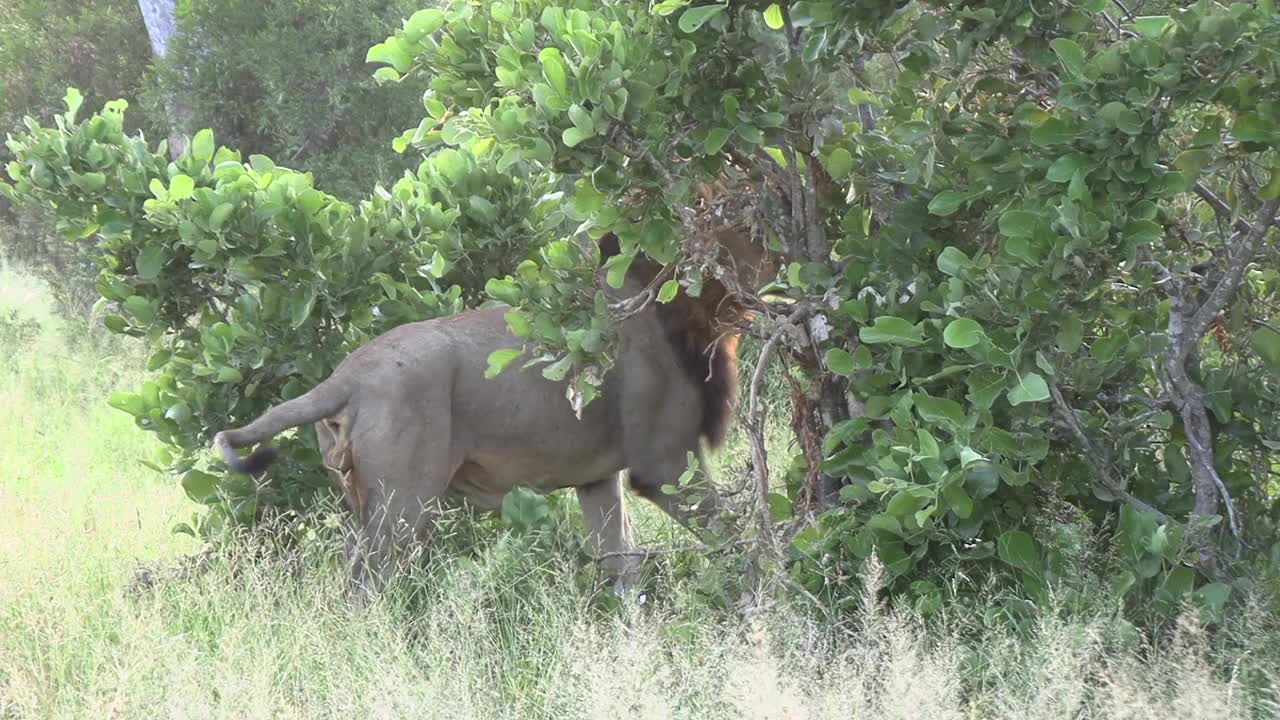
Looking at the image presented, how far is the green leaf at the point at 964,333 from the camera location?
3.81 m

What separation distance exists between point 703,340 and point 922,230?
1.39m

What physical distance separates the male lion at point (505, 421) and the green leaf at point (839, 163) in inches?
23.0

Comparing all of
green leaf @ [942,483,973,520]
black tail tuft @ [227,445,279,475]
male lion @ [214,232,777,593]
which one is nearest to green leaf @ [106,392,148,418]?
male lion @ [214,232,777,593]

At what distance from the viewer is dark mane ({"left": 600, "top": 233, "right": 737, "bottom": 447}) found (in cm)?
558

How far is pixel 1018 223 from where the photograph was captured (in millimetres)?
3842

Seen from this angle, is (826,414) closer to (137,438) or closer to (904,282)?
(904,282)

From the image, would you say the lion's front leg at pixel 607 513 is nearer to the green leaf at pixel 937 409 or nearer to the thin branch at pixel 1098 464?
the green leaf at pixel 937 409

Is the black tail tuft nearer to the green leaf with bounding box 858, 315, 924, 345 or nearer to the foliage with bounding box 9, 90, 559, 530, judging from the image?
the foliage with bounding box 9, 90, 559, 530

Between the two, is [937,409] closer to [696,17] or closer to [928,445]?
[928,445]

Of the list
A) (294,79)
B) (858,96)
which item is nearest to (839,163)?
(858,96)

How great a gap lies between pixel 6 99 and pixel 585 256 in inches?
408

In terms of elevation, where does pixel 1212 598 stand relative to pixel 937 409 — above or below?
below

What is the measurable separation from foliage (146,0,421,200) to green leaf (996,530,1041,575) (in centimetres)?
713

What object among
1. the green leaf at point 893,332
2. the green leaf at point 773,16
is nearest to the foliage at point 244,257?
the green leaf at point 773,16
